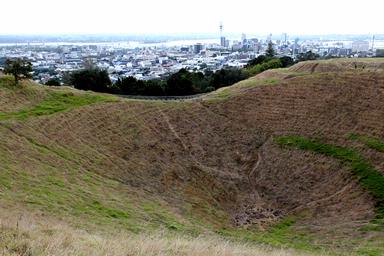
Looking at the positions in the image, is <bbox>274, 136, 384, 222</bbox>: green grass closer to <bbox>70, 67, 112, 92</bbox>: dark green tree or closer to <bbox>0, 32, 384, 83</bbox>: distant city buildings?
<bbox>70, 67, 112, 92</bbox>: dark green tree

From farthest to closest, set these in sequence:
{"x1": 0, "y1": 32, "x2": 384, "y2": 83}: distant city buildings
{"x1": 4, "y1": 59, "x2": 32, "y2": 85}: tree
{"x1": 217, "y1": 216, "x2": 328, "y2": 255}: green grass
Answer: {"x1": 0, "y1": 32, "x2": 384, "y2": 83}: distant city buildings < {"x1": 4, "y1": 59, "x2": 32, "y2": 85}: tree < {"x1": 217, "y1": 216, "x2": 328, "y2": 255}: green grass

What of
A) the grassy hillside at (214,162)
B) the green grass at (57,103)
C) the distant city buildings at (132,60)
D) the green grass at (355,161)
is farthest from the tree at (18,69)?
the green grass at (355,161)

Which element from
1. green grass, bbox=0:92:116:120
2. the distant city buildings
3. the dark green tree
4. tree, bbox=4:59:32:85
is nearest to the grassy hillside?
green grass, bbox=0:92:116:120

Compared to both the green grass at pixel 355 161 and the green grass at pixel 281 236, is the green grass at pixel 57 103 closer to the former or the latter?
the green grass at pixel 355 161

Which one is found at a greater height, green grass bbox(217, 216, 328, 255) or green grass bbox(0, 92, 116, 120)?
green grass bbox(0, 92, 116, 120)

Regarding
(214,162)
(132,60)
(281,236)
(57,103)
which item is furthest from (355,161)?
(132,60)

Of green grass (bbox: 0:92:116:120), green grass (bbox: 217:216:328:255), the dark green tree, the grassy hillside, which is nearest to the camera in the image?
green grass (bbox: 217:216:328:255)
